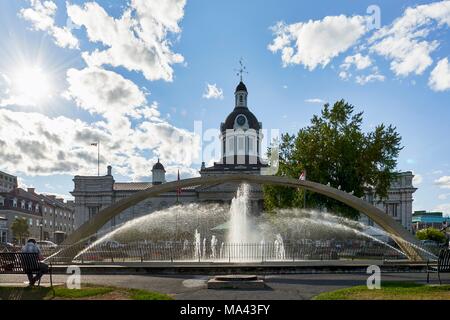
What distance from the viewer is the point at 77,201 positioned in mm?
96000

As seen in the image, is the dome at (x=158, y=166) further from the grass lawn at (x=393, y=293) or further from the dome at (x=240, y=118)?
the grass lawn at (x=393, y=293)

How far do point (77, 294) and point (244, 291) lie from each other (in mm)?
4388

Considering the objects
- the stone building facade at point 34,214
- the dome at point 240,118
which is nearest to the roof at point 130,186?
the stone building facade at point 34,214

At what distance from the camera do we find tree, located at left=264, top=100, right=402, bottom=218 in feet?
120

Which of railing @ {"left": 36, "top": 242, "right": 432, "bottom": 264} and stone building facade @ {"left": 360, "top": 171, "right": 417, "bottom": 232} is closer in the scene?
railing @ {"left": 36, "top": 242, "right": 432, "bottom": 264}

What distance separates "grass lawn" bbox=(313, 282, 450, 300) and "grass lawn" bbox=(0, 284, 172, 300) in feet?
13.9

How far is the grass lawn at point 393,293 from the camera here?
977cm

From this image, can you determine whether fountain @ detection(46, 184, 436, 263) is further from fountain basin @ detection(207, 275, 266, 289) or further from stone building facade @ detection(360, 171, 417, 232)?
stone building facade @ detection(360, 171, 417, 232)

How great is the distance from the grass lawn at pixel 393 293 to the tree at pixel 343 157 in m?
25.3

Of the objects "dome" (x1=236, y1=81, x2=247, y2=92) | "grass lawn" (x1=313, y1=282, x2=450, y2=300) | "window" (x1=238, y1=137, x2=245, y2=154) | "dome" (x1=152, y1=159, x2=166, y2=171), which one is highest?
"dome" (x1=236, y1=81, x2=247, y2=92)

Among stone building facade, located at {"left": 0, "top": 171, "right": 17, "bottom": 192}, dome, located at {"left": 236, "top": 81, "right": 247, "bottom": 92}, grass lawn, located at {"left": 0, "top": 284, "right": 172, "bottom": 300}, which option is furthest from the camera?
stone building facade, located at {"left": 0, "top": 171, "right": 17, "bottom": 192}

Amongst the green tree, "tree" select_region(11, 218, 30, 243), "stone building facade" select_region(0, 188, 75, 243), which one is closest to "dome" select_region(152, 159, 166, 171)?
"stone building facade" select_region(0, 188, 75, 243)
